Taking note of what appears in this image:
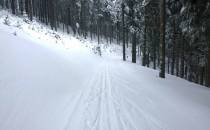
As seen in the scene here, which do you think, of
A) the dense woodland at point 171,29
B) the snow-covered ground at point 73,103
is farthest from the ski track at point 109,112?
the dense woodland at point 171,29

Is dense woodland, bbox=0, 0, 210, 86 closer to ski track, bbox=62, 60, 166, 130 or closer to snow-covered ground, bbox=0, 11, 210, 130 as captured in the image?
snow-covered ground, bbox=0, 11, 210, 130

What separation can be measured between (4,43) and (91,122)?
18.1 feet

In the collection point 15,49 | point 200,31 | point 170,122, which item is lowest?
point 170,122

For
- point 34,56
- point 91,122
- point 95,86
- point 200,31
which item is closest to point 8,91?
point 91,122

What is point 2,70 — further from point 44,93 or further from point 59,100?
point 59,100

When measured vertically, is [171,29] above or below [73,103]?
above

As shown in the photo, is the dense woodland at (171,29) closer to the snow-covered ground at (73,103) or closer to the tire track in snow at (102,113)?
the snow-covered ground at (73,103)

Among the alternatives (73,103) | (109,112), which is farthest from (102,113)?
(73,103)

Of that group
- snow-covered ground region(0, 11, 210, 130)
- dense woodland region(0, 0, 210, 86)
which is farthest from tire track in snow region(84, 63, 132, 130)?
dense woodland region(0, 0, 210, 86)

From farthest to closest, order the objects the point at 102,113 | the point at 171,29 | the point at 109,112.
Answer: the point at 171,29
the point at 109,112
the point at 102,113

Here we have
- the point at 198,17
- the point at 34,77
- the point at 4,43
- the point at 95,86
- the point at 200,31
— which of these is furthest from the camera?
the point at 200,31

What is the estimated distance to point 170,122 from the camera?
26.7 ft

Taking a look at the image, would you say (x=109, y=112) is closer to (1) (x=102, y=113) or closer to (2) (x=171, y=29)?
(1) (x=102, y=113)

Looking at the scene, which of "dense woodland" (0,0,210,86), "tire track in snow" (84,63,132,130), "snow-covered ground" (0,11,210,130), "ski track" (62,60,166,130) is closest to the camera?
"snow-covered ground" (0,11,210,130)
